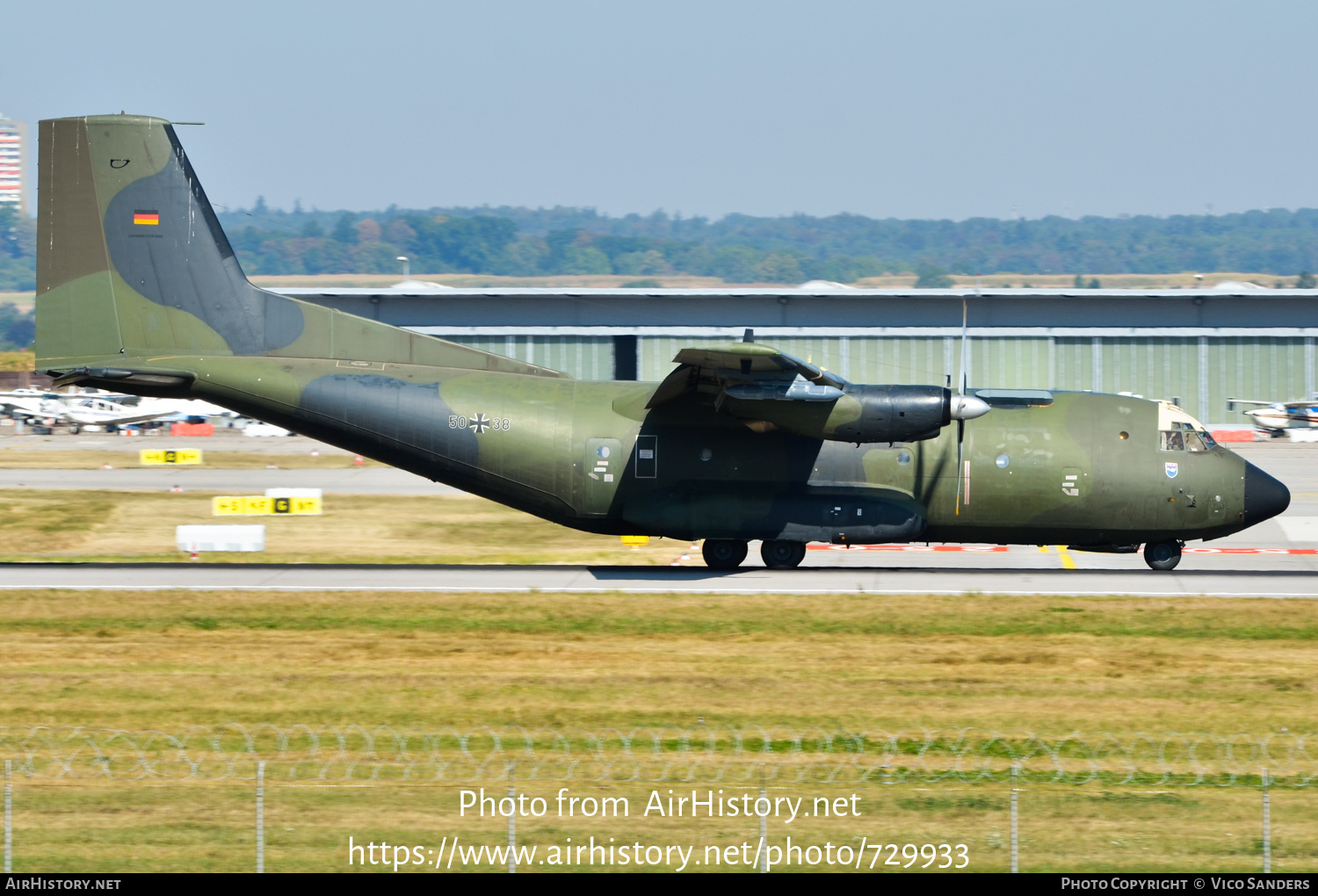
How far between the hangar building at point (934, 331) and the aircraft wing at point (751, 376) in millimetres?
38161

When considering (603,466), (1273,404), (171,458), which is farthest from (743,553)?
(1273,404)

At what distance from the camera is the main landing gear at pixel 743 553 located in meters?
29.4

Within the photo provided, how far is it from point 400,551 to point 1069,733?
23.1 metres

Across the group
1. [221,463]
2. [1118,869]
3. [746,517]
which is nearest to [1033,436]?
[746,517]

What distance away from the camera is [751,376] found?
26391 millimetres

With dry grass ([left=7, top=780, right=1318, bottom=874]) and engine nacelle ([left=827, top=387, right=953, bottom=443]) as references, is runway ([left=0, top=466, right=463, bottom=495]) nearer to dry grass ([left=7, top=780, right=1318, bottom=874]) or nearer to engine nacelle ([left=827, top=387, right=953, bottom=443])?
engine nacelle ([left=827, top=387, right=953, bottom=443])

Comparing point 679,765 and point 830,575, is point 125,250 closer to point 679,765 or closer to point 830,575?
point 830,575

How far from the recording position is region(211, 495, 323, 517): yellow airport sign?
40.7 metres

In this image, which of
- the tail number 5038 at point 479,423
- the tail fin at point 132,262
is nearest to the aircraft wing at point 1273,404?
the tail number 5038 at point 479,423

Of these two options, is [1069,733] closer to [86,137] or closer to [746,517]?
[746,517]

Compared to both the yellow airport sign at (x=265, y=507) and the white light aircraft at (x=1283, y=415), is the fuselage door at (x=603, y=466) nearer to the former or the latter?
the yellow airport sign at (x=265, y=507)

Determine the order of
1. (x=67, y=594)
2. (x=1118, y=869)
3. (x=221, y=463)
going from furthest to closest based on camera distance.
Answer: (x=221, y=463) < (x=67, y=594) < (x=1118, y=869)

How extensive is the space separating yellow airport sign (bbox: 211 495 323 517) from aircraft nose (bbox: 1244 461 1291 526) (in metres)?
27.0

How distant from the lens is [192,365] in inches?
1101
